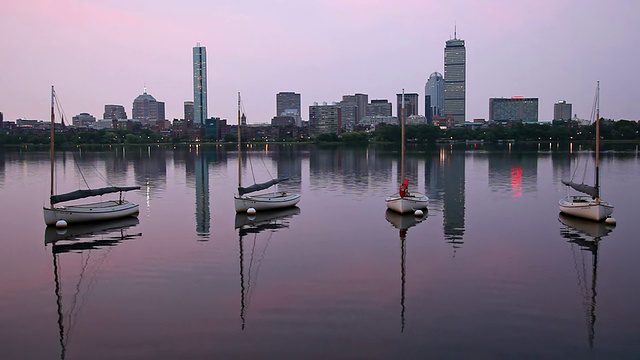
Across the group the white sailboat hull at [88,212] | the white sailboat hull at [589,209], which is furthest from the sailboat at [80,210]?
the white sailboat hull at [589,209]

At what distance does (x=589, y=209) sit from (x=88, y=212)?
3498cm

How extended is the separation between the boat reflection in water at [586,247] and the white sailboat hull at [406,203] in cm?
1016

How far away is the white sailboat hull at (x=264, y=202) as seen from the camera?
44.8 m

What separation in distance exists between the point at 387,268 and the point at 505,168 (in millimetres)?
72656

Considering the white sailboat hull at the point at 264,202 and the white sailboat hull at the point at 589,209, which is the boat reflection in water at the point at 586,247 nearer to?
the white sailboat hull at the point at 589,209

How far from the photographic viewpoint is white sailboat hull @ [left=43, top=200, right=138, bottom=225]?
3872cm

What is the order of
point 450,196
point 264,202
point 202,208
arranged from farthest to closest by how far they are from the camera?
point 450,196, point 202,208, point 264,202

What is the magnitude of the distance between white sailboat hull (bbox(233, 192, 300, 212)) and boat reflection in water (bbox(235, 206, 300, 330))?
0.41m

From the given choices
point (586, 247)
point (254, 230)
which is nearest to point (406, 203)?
point (254, 230)

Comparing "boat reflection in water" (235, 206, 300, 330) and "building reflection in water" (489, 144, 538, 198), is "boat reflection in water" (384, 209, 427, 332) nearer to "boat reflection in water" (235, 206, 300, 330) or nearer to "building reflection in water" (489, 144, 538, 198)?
"boat reflection in water" (235, 206, 300, 330)

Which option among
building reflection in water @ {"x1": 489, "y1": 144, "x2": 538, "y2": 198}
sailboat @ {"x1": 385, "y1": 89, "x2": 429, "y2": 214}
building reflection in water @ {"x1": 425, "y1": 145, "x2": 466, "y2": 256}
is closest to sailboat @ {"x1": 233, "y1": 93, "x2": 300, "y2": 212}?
sailboat @ {"x1": 385, "y1": 89, "x2": 429, "y2": 214}

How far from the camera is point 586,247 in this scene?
32.4m

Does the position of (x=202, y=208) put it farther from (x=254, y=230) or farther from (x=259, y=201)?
(x=254, y=230)

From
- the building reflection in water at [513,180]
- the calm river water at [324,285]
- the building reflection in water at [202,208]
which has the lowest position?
the calm river water at [324,285]
